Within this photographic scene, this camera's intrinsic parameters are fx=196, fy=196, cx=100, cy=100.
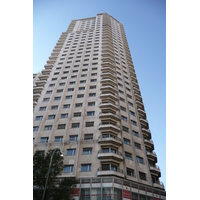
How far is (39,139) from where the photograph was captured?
96.2 ft

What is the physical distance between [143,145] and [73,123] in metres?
11.6

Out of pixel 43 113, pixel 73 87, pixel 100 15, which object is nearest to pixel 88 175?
pixel 43 113

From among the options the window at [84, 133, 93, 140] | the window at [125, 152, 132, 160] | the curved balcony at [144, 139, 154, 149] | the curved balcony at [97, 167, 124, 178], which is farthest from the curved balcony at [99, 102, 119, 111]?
the curved balcony at [97, 167, 124, 178]

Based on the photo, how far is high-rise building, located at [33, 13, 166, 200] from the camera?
949 inches

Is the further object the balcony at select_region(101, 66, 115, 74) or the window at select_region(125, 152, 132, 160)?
the balcony at select_region(101, 66, 115, 74)

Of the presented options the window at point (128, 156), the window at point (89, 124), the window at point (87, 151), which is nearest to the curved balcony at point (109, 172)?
the window at point (87, 151)

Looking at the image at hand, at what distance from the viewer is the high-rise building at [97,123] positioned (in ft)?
79.0

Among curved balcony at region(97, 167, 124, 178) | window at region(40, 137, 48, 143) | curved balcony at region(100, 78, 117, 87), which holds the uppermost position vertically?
curved balcony at region(100, 78, 117, 87)

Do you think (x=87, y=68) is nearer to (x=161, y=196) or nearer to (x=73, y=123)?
(x=73, y=123)

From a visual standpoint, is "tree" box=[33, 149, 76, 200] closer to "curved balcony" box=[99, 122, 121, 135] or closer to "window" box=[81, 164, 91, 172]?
"window" box=[81, 164, 91, 172]

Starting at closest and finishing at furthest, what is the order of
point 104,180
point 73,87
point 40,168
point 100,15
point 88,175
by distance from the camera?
point 40,168 → point 104,180 → point 88,175 → point 73,87 → point 100,15

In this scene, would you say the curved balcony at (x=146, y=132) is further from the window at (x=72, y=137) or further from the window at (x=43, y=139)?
the window at (x=43, y=139)

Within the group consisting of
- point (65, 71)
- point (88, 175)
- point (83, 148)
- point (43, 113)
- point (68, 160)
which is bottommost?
point (88, 175)

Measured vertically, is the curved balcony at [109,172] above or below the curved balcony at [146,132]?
below
